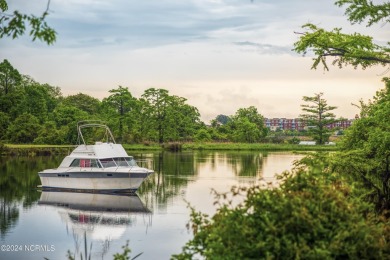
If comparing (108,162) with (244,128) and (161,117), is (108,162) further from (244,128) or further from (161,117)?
(244,128)

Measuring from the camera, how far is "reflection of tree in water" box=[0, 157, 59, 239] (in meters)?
19.0

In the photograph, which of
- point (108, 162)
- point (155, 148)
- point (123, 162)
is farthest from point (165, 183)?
point (155, 148)

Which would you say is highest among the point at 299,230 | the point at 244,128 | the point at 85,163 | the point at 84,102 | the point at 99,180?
the point at 84,102

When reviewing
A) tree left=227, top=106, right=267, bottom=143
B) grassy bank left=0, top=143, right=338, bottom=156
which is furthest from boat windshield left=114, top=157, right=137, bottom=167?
tree left=227, top=106, right=267, bottom=143

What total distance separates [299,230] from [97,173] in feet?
69.5

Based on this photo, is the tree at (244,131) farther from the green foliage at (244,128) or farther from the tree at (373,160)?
the tree at (373,160)

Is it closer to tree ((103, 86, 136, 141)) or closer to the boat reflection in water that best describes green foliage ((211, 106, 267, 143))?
tree ((103, 86, 136, 141))

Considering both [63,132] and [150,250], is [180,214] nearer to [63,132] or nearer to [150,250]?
[150,250]

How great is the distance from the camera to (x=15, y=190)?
26.3m

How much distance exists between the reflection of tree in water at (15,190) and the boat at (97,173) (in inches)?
55.9

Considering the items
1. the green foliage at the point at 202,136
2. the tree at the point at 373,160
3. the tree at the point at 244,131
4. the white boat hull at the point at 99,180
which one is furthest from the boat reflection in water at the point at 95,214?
the tree at the point at 244,131

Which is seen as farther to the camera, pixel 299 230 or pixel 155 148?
pixel 155 148

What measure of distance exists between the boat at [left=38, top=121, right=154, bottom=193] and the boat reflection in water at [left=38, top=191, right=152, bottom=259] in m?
0.47

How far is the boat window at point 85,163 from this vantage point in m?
25.8
